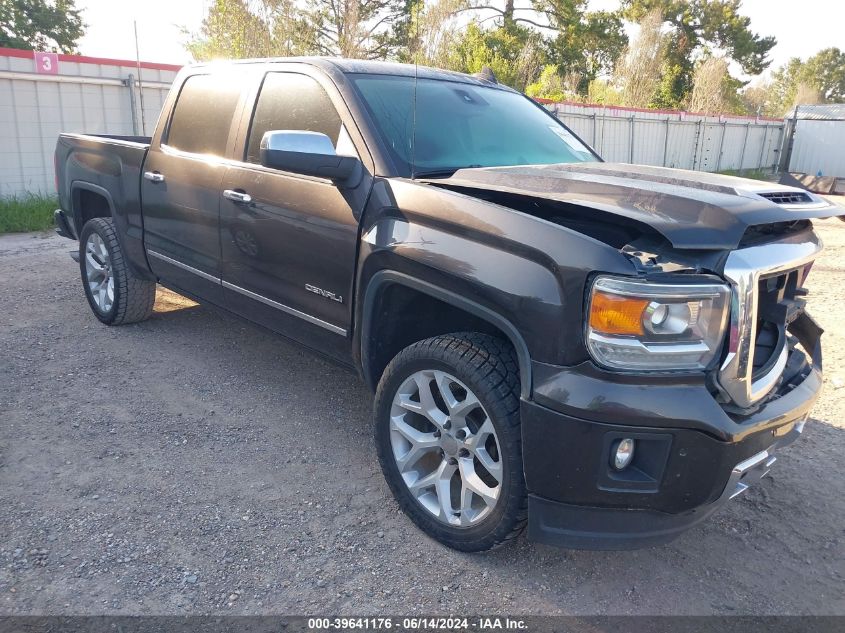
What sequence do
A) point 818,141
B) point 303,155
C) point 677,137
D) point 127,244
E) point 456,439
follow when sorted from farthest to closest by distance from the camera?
point 818,141 → point 677,137 → point 127,244 → point 303,155 → point 456,439

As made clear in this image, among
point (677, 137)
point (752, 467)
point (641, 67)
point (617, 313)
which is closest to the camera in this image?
point (617, 313)

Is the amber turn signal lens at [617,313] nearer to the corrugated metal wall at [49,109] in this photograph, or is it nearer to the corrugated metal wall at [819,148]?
the corrugated metal wall at [49,109]

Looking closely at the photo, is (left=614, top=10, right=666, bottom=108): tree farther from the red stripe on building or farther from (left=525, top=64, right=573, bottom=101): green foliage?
the red stripe on building

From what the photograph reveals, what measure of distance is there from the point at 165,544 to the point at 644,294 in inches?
81.4

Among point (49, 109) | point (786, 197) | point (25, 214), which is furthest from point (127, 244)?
point (49, 109)

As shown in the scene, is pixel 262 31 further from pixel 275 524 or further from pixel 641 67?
pixel 641 67

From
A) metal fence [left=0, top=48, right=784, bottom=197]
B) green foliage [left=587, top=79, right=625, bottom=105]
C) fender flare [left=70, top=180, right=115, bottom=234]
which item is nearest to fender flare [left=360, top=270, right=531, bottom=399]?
fender flare [left=70, top=180, right=115, bottom=234]

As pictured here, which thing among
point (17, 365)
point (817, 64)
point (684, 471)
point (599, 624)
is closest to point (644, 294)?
point (684, 471)

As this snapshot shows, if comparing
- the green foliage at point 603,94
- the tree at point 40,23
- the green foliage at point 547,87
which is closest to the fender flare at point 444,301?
the green foliage at point 547,87

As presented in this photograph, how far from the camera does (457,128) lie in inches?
139

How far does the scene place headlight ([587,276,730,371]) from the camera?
7.07 feet

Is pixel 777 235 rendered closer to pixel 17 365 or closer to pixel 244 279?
pixel 244 279

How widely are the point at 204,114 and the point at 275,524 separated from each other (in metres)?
2.60

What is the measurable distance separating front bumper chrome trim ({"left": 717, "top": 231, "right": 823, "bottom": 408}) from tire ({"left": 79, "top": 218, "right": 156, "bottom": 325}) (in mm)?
4084
